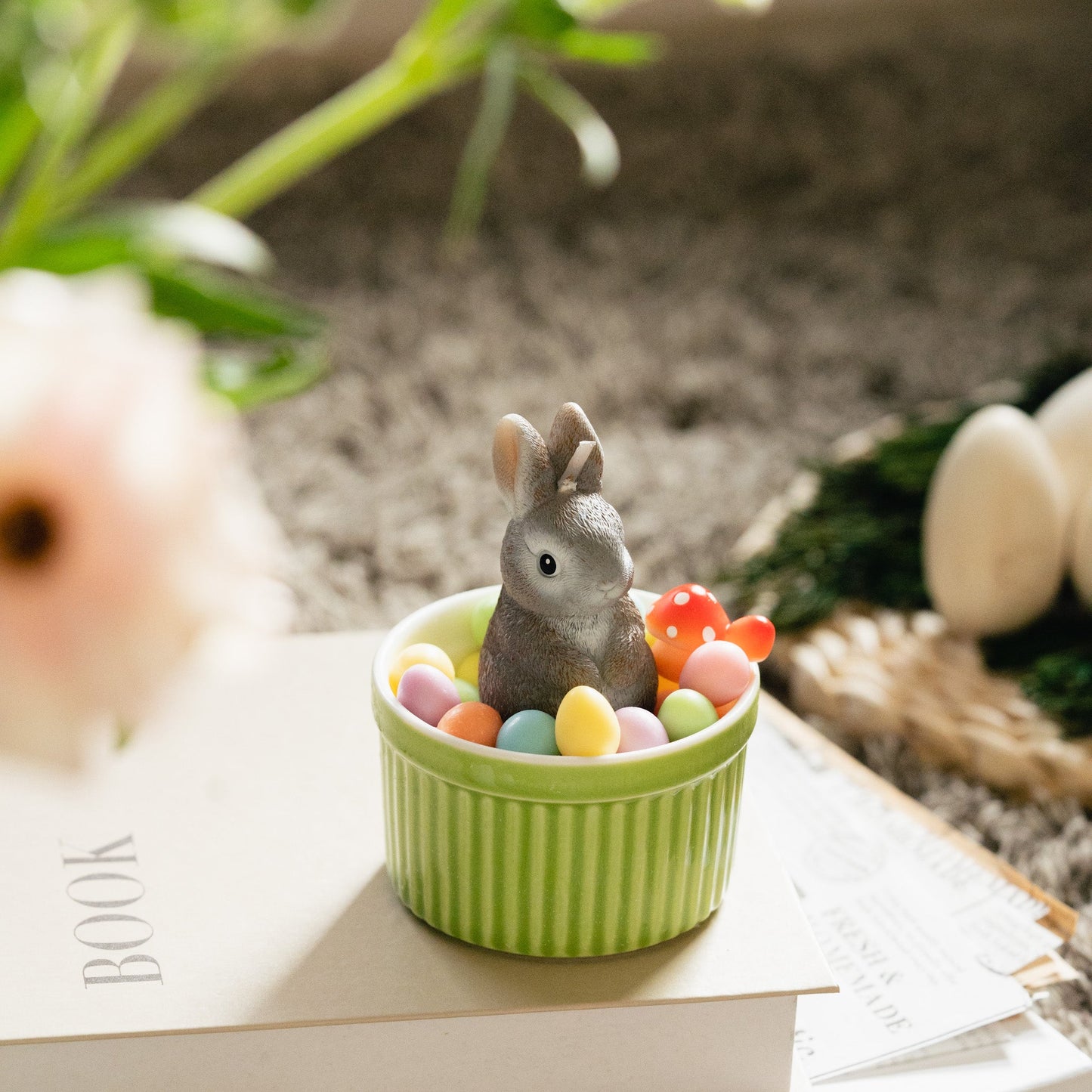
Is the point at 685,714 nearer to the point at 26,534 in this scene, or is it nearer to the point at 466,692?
the point at 466,692

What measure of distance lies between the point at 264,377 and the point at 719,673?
0.21 m

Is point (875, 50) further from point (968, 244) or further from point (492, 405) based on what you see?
point (492, 405)

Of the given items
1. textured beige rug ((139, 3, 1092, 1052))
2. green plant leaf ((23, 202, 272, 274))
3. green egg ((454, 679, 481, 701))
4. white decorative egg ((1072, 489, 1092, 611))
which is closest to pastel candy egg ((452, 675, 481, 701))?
green egg ((454, 679, 481, 701))

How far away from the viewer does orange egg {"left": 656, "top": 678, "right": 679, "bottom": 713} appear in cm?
48

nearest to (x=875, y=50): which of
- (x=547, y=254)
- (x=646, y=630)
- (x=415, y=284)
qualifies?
(x=547, y=254)

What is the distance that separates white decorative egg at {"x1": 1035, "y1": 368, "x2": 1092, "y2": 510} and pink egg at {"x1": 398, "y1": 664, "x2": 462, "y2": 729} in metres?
0.50

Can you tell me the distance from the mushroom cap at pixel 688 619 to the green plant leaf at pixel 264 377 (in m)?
0.18

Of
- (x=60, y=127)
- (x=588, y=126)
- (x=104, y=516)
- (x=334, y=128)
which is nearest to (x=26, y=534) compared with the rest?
(x=104, y=516)

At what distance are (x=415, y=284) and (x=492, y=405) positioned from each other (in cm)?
30

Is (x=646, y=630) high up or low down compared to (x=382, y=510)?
up

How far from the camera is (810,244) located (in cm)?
145

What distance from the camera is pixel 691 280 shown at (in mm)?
1393

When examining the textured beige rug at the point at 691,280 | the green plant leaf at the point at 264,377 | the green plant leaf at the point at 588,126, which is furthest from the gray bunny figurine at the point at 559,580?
the green plant leaf at the point at 588,126

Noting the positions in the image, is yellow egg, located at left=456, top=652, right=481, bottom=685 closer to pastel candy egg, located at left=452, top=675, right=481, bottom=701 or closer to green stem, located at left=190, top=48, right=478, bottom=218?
A: pastel candy egg, located at left=452, top=675, right=481, bottom=701
